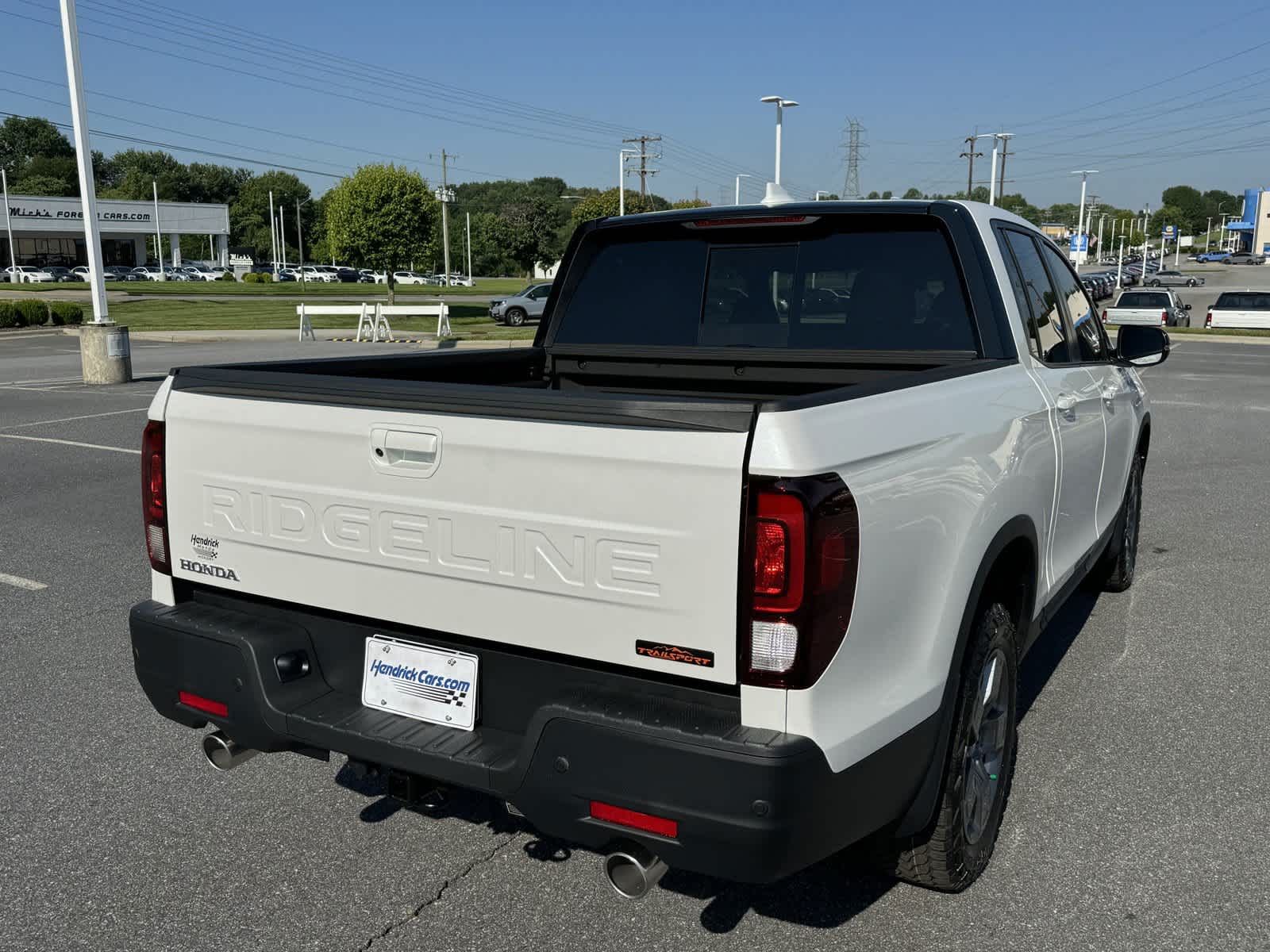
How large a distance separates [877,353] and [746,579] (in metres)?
1.78

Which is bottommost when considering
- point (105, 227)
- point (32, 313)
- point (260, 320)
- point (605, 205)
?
point (260, 320)

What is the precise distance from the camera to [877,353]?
12.3ft

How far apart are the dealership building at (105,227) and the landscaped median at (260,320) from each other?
43090 millimetres

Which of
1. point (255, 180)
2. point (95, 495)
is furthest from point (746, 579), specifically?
point (255, 180)

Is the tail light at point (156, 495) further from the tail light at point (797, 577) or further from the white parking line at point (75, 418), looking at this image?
the white parking line at point (75, 418)

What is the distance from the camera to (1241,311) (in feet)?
114

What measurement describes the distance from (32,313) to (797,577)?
37308 millimetres

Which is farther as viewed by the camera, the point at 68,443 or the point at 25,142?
the point at 25,142

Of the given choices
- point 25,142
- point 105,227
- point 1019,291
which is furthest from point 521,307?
point 25,142

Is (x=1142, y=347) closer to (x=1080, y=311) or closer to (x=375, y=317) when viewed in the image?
Answer: (x=1080, y=311)

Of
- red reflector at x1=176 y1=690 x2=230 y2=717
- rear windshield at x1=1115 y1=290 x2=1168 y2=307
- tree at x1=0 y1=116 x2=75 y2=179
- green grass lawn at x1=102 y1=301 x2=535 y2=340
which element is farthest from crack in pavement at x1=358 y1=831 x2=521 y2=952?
tree at x1=0 y1=116 x2=75 y2=179

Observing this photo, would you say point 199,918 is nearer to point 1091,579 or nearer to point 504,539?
point 504,539

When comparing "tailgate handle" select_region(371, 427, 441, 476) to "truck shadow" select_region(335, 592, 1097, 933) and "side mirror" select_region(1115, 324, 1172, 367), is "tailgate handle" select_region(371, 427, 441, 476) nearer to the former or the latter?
"truck shadow" select_region(335, 592, 1097, 933)

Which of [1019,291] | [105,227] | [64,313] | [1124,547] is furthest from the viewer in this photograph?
[105,227]
